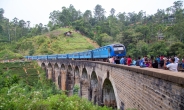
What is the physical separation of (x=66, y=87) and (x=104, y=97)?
16237 mm

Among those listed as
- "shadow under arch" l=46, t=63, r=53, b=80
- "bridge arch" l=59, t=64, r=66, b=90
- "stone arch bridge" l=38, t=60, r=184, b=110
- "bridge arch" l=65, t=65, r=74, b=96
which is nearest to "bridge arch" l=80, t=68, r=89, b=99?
"stone arch bridge" l=38, t=60, r=184, b=110

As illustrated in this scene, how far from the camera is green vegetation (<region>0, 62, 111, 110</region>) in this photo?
978cm

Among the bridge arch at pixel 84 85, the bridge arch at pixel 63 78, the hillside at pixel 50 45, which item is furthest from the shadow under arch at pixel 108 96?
the hillside at pixel 50 45

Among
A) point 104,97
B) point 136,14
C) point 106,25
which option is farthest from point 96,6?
point 104,97

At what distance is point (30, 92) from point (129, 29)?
4242cm

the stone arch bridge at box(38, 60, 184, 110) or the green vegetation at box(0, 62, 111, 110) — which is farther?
the green vegetation at box(0, 62, 111, 110)

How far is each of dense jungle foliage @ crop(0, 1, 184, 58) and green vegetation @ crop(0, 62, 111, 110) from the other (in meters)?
18.7

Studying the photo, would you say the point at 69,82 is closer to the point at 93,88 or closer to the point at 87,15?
the point at 93,88

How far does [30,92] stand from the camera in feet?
57.5

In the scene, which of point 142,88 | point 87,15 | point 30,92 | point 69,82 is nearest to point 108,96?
point 142,88

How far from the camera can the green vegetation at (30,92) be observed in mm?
9784

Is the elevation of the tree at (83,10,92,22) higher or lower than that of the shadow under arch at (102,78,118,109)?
higher

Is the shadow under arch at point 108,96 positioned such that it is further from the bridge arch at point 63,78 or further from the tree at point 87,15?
the tree at point 87,15

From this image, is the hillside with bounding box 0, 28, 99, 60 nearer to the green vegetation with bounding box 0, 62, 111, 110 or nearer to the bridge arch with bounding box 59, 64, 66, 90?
the green vegetation with bounding box 0, 62, 111, 110
